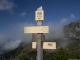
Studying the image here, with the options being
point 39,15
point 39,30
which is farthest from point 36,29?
point 39,15

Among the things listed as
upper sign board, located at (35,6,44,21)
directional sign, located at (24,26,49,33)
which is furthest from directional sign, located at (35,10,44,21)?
directional sign, located at (24,26,49,33)

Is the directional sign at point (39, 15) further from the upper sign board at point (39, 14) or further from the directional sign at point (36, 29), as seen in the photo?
the directional sign at point (36, 29)

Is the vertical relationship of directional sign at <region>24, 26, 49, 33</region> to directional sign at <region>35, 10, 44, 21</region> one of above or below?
below

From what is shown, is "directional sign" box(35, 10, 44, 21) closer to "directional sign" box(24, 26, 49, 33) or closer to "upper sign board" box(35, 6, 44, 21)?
"upper sign board" box(35, 6, 44, 21)

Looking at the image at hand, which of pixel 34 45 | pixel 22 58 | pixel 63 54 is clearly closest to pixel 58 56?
pixel 63 54

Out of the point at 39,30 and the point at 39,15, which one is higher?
the point at 39,15

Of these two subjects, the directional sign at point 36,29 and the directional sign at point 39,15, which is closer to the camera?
the directional sign at point 36,29

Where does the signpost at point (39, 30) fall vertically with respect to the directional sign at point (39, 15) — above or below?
below

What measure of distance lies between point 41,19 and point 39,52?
6.10ft

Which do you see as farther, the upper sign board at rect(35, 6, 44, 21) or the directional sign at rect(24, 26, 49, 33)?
the upper sign board at rect(35, 6, 44, 21)

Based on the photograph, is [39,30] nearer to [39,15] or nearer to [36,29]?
[36,29]

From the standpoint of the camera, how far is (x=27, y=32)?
1149 cm

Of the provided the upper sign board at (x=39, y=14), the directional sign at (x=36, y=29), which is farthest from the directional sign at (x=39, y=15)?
the directional sign at (x=36, y=29)

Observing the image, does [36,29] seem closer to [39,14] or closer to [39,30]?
[39,30]
